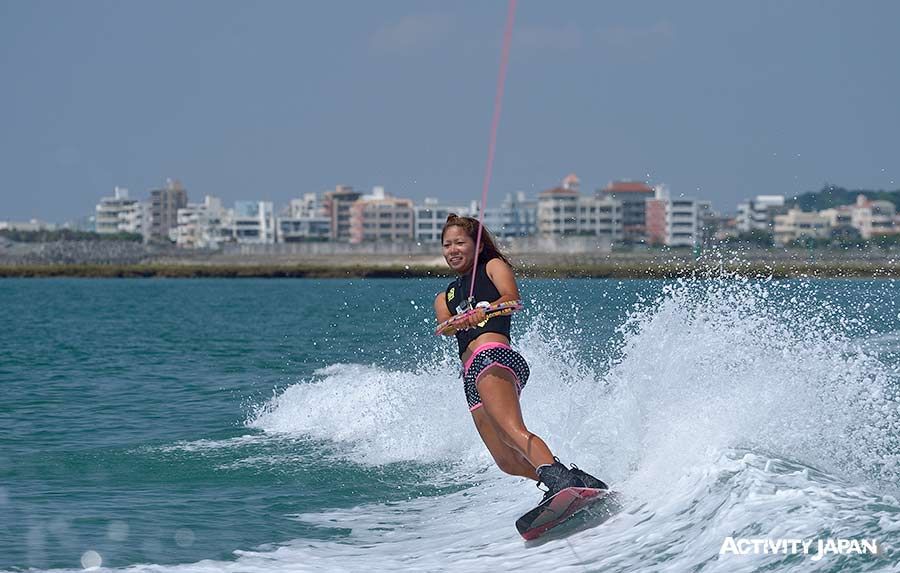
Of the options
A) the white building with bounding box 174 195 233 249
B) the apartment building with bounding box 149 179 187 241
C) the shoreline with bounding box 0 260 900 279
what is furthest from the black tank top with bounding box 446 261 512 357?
the apartment building with bounding box 149 179 187 241

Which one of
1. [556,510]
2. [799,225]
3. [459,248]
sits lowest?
[799,225]

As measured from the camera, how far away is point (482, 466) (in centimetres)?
1008

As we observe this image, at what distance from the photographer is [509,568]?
22.0 ft

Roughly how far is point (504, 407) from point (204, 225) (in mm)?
175267

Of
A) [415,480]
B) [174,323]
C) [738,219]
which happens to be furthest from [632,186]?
[415,480]

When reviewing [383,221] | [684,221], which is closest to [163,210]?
[383,221]

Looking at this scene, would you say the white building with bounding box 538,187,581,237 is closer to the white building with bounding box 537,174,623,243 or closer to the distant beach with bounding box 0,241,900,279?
the white building with bounding box 537,174,623,243

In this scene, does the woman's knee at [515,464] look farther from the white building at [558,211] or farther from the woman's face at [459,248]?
the white building at [558,211]

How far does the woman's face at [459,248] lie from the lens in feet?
23.7

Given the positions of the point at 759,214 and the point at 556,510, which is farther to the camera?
the point at 759,214

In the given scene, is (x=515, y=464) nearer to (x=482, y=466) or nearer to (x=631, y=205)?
(x=482, y=466)

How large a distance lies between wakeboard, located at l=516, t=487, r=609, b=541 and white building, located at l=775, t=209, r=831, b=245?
420ft

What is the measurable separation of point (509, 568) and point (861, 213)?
453 feet

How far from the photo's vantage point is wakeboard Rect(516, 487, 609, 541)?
673 centimetres
